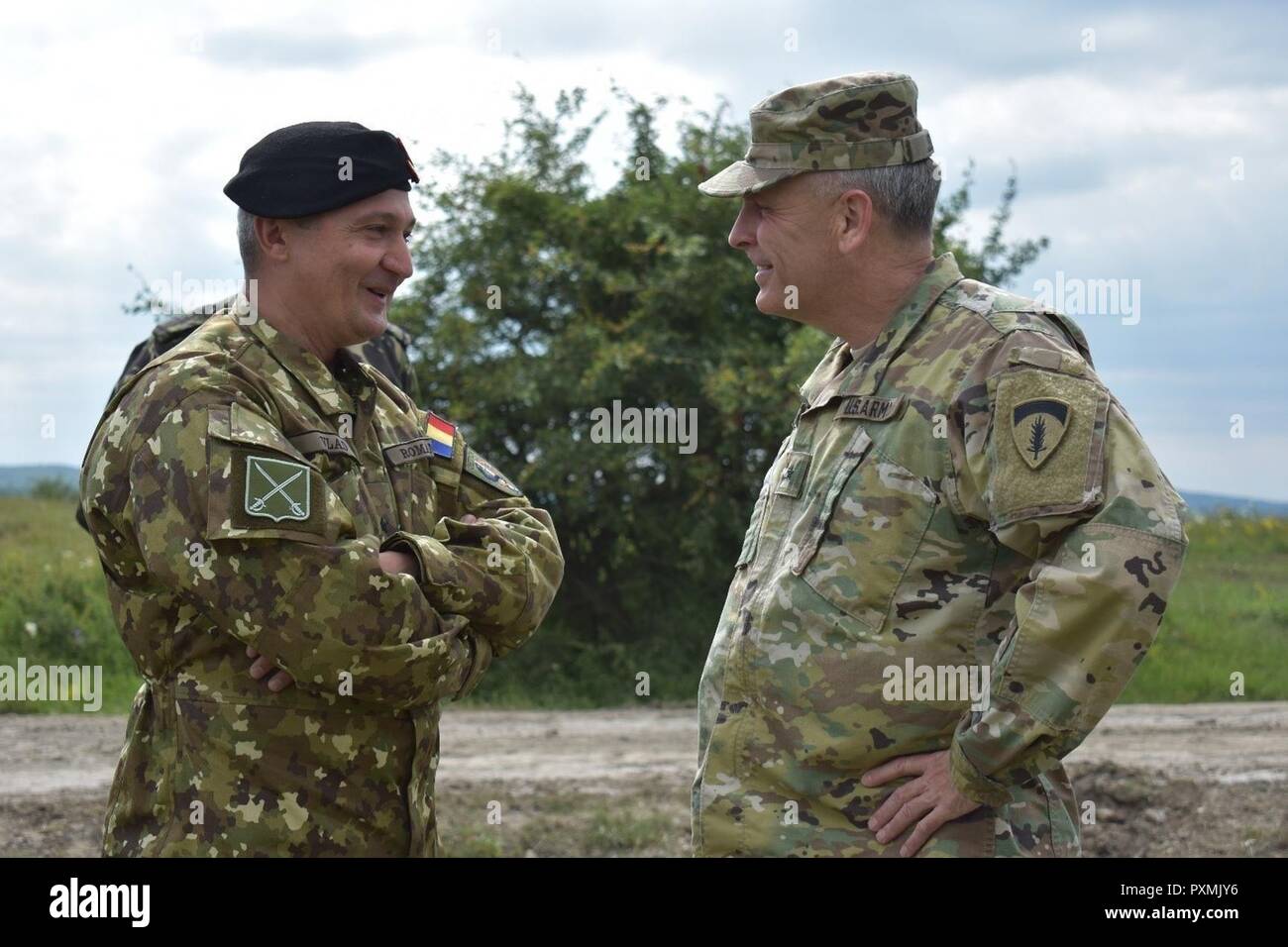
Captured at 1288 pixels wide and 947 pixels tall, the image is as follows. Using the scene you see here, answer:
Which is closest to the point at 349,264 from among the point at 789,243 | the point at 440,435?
the point at 440,435

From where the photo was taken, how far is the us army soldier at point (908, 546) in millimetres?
2646

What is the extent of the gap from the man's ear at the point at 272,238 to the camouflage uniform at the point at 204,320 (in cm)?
202

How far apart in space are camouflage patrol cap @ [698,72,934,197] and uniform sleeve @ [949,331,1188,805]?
0.63 metres

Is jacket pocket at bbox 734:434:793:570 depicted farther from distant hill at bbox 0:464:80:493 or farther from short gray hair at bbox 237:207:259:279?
distant hill at bbox 0:464:80:493

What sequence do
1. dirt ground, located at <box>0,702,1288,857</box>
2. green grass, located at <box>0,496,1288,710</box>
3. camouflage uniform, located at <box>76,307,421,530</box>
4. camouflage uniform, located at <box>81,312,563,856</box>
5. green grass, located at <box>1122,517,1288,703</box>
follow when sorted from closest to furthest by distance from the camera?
camouflage uniform, located at <box>81,312,563,856</box> → camouflage uniform, located at <box>76,307,421,530</box> → dirt ground, located at <box>0,702,1288,857</box> → green grass, located at <box>0,496,1288,710</box> → green grass, located at <box>1122,517,1288,703</box>

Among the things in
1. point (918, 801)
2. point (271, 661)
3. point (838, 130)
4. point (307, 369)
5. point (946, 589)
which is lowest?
point (918, 801)

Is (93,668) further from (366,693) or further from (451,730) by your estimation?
(366,693)

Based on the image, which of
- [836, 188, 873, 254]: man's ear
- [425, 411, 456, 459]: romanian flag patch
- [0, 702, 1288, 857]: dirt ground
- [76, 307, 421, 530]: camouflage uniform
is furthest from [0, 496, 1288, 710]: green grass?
[836, 188, 873, 254]: man's ear

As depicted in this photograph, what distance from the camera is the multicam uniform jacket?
8.65 ft

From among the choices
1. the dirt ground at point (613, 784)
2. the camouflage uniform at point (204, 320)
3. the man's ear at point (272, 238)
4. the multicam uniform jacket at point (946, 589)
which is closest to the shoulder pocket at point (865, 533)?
the multicam uniform jacket at point (946, 589)

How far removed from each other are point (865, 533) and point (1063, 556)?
0.41 metres

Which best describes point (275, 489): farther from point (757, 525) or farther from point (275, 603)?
point (757, 525)

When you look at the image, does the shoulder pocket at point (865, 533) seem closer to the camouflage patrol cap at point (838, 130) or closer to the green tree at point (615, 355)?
the camouflage patrol cap at point (838, 130)

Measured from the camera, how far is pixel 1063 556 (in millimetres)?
2652
